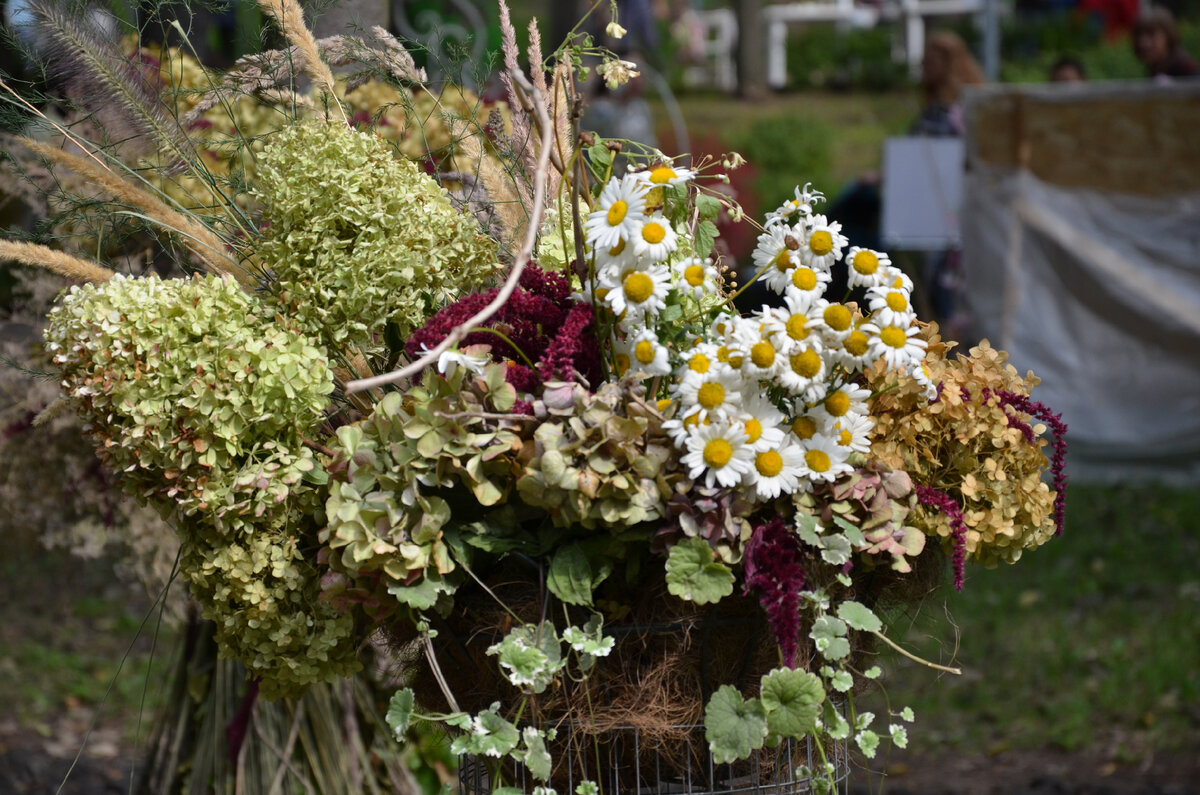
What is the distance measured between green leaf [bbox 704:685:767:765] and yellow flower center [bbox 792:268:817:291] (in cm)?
48

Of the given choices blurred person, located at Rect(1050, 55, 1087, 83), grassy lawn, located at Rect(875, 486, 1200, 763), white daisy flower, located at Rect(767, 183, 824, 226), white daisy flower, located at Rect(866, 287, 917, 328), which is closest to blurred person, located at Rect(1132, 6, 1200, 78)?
blurred person, located at Rect(1050, 55, 1087, 83)

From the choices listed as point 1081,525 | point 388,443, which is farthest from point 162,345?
point 1081,525

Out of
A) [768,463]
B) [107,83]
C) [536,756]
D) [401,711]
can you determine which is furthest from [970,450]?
[107,83]

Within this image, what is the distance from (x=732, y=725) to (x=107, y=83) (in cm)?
132

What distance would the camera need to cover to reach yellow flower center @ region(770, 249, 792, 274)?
4.88 feet

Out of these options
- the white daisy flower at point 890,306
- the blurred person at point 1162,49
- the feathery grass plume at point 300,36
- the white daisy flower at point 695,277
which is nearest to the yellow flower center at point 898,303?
the white daisy flower at point 890,306

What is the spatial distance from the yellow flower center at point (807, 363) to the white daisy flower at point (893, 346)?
0.08 meters

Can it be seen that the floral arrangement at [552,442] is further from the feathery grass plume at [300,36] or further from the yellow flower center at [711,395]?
the feathery grass plume at [300,36]

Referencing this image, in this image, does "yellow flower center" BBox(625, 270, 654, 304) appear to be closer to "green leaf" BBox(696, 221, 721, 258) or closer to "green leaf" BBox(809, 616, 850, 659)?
"green leaf" BBox(696, 221, 721, 258)

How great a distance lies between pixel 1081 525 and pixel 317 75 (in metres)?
4.75

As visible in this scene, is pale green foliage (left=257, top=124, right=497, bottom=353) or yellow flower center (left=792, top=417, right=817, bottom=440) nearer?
yellow flower center (left=792, top=417, right=817, bottom=440)

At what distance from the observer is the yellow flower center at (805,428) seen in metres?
1.41

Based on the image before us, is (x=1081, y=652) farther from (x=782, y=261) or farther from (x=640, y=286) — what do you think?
(x=640, y=286)

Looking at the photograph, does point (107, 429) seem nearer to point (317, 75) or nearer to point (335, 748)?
point (317, 75)
